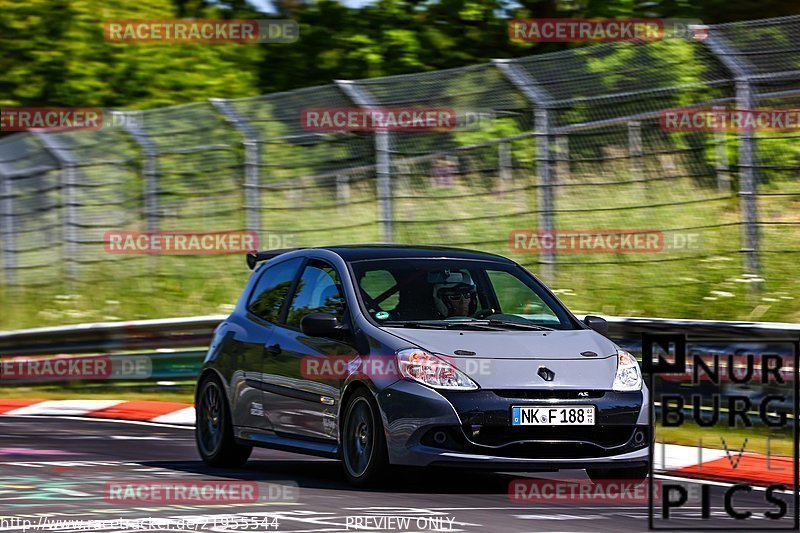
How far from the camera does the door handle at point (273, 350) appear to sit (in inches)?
433

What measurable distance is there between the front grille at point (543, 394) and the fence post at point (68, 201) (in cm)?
1294

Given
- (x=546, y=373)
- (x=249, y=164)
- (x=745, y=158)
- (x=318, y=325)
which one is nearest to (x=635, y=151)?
(x=745, y=158)

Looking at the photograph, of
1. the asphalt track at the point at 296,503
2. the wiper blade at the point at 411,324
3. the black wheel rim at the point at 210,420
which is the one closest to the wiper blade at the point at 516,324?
the wiper blade at the point at 411,324

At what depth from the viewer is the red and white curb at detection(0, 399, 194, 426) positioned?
15.8 meters

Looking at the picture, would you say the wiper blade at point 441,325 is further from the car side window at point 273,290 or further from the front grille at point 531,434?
the car side window at point 273,290

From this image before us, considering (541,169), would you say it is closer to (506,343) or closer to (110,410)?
(110,410)

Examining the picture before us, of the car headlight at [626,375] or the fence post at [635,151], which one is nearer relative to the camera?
the car headlight at [626,375]

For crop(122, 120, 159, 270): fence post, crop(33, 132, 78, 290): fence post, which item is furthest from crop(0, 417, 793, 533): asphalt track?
crop(33, 132, 78, 290): fence post

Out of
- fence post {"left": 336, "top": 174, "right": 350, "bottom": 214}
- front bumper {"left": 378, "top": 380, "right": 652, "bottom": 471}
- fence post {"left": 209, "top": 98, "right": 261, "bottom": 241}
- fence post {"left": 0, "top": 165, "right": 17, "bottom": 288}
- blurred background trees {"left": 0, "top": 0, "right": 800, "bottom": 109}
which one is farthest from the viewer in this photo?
blurred background trees {"left": 0, "top": 0, "right": 800, "bottom": 109}

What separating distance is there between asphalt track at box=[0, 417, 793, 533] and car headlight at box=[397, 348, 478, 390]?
55cm

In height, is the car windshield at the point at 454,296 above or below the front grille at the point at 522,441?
above

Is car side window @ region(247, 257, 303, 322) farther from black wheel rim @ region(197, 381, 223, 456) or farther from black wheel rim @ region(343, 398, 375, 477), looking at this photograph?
black wheel rim @ region(343, 398, 375, 477)

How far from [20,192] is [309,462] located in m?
11.8

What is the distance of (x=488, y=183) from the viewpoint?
17031 mm
